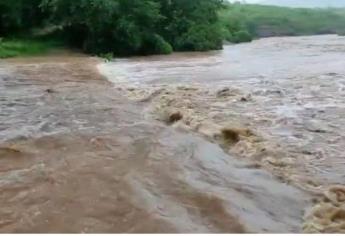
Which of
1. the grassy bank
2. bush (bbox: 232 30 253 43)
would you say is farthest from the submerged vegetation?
the grassy bank

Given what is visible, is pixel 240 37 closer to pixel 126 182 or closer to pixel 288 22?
pixel 288 22

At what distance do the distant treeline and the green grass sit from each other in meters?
1.30

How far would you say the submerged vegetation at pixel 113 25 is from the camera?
25969 mm

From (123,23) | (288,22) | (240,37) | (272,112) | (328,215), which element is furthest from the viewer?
(288,22)

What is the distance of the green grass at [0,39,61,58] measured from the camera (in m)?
24.5

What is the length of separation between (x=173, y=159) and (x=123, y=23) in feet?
65.2

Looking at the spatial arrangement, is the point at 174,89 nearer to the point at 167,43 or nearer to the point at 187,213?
the point at 187,213

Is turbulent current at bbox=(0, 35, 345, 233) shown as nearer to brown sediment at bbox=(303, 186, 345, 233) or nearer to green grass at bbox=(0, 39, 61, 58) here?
brown sediment at bbox=(303, 186, 345, 233)

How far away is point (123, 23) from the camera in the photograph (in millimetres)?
25672

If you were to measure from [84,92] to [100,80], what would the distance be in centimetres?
272

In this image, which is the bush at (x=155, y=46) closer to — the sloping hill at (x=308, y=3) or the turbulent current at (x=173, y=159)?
the turbulent current at (x=173, y=159)

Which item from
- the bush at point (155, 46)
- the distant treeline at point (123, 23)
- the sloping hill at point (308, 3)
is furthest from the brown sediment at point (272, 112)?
the sloping hill at point (308, 3)

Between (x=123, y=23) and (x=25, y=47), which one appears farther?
(x=25, y=47)

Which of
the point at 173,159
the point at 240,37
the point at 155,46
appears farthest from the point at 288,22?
the point at 173,159
